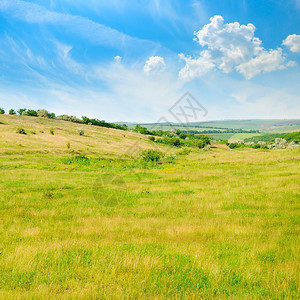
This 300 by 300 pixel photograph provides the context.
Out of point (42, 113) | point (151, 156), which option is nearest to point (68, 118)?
point (42, 113)

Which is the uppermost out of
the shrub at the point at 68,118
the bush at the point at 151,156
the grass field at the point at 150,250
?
the shrub at the point at 68,118

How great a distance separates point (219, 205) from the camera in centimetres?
1128

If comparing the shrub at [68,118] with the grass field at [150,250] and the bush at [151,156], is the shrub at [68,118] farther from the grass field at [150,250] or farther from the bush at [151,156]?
the grass field at [150,250]

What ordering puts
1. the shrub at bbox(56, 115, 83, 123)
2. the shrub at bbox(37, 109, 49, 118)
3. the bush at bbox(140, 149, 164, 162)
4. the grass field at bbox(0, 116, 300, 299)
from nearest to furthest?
the grass field at bbox(0, 116, 300, 299)
the bush at bbox(140, 149, 164, 162)
the shrub at bbox(37, 109, 49, 118)
the shrub at bbox(56, 115, 83, 123)

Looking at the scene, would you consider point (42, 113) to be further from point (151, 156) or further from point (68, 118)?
point (151, 156)

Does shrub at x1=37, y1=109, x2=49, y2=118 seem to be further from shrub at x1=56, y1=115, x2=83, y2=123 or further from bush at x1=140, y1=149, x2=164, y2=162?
bush at x1=140, y1=149, x2=164, y2=162

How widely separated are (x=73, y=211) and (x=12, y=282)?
6.55 m

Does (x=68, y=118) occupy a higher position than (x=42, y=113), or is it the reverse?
(x=42, y=113)

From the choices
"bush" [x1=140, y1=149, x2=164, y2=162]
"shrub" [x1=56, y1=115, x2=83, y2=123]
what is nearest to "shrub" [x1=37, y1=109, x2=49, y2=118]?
"shrub" [x1=56, y1=115, x2=83, y2=123]

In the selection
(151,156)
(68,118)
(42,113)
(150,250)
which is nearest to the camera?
(150,250)

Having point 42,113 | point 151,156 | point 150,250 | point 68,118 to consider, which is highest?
point 42,113

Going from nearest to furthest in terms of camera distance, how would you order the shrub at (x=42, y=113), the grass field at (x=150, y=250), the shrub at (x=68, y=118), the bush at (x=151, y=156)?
the grass field at (x=150, y=250)
the bush at (x=151, y=156)
the shrub at (x=42, y=113)
the shrub at (x=68, y=118)

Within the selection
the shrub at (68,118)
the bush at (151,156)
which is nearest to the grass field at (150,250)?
the bush at (151,156)

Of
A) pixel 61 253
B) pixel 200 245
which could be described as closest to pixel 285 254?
pixel 200 245
